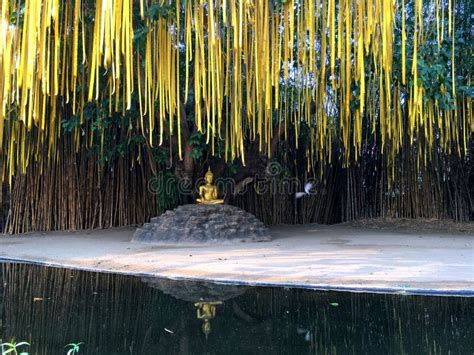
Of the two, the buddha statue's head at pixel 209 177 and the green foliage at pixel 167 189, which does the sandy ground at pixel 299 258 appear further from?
the buddha statue's head at pixel 209 177

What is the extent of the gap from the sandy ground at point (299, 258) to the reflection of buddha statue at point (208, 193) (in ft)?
2.73

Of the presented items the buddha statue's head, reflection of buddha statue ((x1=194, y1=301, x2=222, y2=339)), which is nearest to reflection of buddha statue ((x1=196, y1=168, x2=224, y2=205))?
the buddha statue's head

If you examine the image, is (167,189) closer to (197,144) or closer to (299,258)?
(197,144)

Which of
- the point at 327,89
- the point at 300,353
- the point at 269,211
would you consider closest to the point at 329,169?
the point at 269,211

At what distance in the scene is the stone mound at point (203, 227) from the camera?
15.9ft

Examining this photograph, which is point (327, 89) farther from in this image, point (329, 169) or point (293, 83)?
point (329, 169)

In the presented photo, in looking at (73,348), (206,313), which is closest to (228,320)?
(206,313)

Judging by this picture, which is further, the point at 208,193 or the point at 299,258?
the point at 208,193

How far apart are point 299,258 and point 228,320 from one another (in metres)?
1.63

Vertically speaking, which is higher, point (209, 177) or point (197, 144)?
point (197, 144)

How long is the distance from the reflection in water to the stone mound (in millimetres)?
2191

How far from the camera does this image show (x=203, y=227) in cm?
492

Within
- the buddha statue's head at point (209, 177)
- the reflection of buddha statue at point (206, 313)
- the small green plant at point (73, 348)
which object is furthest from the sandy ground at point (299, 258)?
the small green plant at point (73, 348)

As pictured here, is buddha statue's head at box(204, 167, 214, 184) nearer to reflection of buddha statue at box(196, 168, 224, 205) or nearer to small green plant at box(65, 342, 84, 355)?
reflection of buddha statue at box(196, 168, 224, 205)
